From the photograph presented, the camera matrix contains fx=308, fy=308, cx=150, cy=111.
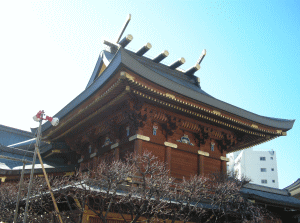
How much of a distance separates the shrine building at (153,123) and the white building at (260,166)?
67.0 metres

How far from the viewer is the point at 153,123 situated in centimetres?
1573

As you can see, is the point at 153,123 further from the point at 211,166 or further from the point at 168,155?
the point at 211,166

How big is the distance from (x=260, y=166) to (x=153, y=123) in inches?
2937

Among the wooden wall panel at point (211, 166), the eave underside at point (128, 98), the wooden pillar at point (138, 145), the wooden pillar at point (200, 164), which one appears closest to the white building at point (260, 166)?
the eave underside at point (128, 98)

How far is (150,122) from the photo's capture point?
51.1 ft

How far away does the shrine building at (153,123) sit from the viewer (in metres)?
14.0

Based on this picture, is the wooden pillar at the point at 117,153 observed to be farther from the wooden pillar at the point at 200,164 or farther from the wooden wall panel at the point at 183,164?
the wooden pillar at the point at 200,164

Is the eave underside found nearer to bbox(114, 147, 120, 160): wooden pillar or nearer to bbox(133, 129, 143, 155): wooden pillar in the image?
bbox(133, 129, 143, 155): wooden pillar

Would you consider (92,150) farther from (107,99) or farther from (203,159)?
(203,159)

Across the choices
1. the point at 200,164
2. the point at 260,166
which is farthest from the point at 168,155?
the point at 260,166

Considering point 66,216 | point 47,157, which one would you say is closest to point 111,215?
point 66,216

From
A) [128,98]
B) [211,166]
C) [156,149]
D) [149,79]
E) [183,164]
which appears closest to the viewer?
[149,79]

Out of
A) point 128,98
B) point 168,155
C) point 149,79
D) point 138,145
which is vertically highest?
point 149,79

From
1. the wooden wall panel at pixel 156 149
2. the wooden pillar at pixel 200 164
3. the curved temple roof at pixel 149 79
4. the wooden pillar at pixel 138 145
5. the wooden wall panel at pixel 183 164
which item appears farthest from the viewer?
the wooden pillar at pixel 200 164
